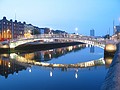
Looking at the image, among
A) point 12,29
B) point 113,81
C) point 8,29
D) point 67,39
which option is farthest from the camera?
point 8,29

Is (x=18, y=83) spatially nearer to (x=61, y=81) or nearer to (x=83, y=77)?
(x=61, y=81)

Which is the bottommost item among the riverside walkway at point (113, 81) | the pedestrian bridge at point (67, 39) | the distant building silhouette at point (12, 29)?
the riverside walkway at point (113, 81)

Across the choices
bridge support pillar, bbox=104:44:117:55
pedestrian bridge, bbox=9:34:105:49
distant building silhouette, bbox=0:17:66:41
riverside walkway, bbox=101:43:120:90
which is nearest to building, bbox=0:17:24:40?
distant building silhouette, bbox=0:17:66:41

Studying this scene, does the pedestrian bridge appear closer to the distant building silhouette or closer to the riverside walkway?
the distant building silhouette

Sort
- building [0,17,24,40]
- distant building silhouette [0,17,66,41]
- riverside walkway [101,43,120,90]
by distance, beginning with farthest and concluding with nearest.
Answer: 1. distant building silhouette [0,17,66,41]
2. building [0,17,24,40]
3. riverside walkway [101,43,120,90]

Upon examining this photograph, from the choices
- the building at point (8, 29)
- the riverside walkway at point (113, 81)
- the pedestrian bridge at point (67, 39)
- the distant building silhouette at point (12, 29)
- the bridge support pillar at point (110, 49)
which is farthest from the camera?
→ the distant building silhouette at point (12, 29)

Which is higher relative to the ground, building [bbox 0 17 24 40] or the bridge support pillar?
building [bbox 0 17 24 40]

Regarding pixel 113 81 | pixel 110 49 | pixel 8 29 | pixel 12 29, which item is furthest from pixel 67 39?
pixel 8 29

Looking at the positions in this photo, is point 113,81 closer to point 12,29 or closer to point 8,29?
point 12,29

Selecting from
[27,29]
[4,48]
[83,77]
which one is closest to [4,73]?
[83,77]

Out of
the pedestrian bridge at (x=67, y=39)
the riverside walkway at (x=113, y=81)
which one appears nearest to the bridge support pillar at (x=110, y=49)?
the pedestrian bridge at (x=67, y=39)

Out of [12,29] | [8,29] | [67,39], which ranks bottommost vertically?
[67,39]

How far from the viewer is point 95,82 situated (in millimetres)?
16531

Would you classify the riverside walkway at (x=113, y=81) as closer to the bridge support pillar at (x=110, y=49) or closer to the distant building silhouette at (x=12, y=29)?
Answer: the bridge support pillar at (x=110, y=49)
